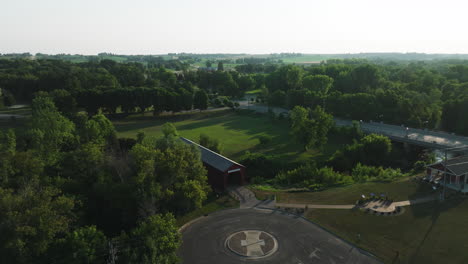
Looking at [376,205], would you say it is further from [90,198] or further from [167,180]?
[90,198]

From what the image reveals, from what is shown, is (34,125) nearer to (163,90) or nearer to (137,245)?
(137,245)

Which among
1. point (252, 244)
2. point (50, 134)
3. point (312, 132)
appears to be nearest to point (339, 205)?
point (252, 244)

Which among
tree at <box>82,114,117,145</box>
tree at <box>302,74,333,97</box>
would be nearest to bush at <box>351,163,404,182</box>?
tree at <box>82,114,117,145</box>

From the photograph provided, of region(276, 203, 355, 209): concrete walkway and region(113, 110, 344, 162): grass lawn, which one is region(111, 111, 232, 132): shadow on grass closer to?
region(113, 110, 344, 162): grass lawn

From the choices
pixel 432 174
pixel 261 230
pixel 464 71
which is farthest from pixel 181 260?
pixel 464 71

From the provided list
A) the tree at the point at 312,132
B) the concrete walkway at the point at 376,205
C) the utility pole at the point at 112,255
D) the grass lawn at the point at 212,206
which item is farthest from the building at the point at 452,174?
the utility pole at the point at 112,255

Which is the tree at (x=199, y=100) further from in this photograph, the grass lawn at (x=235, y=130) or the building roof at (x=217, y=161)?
the building roof at (x=217, y=161)
